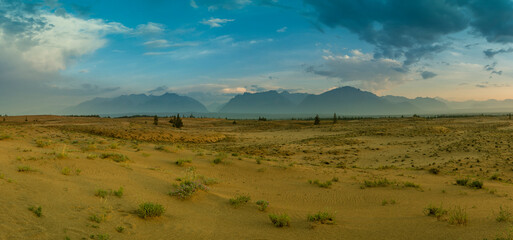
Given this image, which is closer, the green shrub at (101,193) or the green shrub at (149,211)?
the green shrub at (149,211)

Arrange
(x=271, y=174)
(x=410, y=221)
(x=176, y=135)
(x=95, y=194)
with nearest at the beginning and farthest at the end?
1. (x=410, y=221)
2. (x=95, y=194)
3. (x=271, y=174)
4. (x=176, y=135)

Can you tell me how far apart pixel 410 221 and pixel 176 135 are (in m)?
32.6

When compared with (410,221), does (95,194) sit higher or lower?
higher

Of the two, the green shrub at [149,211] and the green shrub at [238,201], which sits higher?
the green shrub at [149,211]

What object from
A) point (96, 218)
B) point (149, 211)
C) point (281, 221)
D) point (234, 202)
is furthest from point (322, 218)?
point (96, 218)

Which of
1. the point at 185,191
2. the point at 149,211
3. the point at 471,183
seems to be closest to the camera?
the point at 149,211

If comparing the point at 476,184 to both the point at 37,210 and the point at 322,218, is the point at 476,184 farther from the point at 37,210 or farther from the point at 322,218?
the point at 37,210

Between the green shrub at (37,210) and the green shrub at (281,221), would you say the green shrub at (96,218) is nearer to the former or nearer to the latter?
the green shrub at (37,210)

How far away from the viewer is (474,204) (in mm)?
9070

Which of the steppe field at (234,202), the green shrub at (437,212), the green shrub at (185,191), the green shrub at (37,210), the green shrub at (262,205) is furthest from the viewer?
the green shrub at (185,191)

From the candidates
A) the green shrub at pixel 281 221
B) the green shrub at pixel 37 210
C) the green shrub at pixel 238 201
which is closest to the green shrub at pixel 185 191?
the green shrub at pixel 238 201

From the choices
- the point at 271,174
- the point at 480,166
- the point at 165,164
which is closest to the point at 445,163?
the point at 480,166

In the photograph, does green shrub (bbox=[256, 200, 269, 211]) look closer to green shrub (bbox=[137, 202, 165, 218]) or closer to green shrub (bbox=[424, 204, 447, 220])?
green shrub (bbox=[137, 202, 165, 218])

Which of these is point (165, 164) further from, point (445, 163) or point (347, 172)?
point (445, 163)
